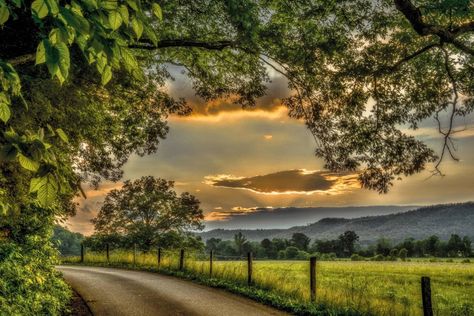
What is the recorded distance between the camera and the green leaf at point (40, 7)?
1.83 metres

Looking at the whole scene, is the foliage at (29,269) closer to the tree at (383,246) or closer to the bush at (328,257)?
the bush at (328,257)

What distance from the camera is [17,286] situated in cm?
667

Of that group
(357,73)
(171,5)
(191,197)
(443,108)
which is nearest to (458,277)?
(191,197)

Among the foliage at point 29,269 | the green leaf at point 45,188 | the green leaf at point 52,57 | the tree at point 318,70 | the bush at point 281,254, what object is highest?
the tree at point 318,70

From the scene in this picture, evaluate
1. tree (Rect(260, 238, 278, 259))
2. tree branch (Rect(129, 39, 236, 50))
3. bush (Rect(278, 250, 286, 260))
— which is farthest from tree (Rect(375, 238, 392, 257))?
tree branch (Rect(129, 39, 236, 50))

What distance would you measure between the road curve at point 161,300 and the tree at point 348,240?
145 m

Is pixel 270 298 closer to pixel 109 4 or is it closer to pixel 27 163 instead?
pixel 27 163

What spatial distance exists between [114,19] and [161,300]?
11.0 metres

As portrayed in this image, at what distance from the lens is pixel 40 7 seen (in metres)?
1.84

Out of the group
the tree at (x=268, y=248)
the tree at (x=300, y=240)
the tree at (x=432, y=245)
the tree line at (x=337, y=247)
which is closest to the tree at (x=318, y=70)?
the tree line at (x=337, y=247)

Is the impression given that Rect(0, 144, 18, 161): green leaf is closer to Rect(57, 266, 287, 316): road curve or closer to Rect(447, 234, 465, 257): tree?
Rect(57, 266, 287, 316): road curve

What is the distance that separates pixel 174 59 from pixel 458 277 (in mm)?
36576

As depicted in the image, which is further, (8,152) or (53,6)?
(8,152)

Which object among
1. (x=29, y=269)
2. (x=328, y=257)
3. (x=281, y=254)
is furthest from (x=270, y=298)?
(x=281, y=254)
